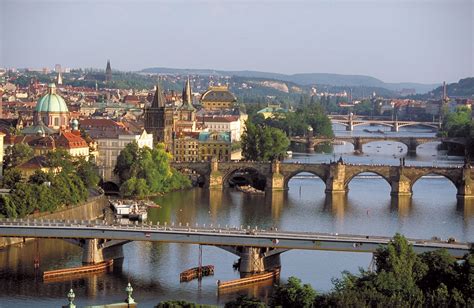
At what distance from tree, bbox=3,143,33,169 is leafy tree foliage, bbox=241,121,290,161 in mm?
15718

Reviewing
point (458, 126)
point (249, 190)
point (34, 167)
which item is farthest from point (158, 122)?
point (458, 126)

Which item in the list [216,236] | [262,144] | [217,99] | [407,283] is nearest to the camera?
[407,283]

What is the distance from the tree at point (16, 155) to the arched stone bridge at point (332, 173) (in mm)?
9621

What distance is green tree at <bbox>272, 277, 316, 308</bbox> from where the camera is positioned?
27016 millimetres

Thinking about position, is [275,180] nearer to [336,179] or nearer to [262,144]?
[336,179]

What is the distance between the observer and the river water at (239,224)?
33.6 metres

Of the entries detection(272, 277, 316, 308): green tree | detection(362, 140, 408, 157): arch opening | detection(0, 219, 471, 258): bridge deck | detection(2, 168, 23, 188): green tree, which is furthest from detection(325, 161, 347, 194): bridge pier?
detection(272, 277, 316, 308): green tree

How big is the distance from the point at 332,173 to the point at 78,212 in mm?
17233

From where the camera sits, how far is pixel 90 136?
207 ft

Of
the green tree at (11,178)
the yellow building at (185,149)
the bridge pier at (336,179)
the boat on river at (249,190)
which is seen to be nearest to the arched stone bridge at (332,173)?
the bridge pier at (336,179)

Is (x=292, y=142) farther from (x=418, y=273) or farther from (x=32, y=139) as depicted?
(x=418, y=273)

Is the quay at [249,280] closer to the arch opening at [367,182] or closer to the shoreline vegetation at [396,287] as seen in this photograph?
the shoreline vegetation at [396,287]

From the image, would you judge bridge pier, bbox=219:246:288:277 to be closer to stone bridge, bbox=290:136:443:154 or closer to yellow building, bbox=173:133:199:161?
yellow building, bbox=173:133:199:161

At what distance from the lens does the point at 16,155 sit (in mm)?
54562
